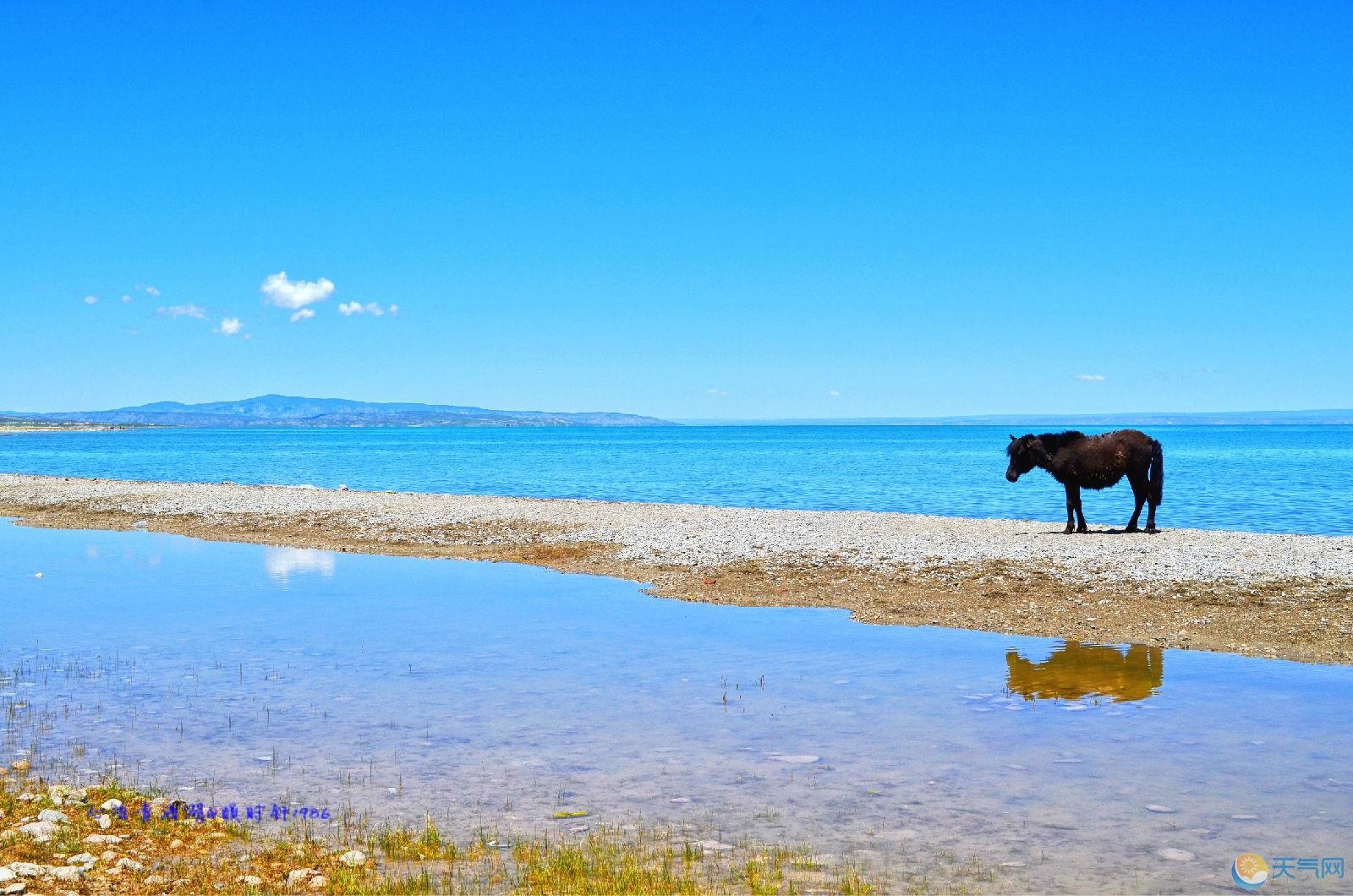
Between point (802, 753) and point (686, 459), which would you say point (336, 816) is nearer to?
point (802, 753)

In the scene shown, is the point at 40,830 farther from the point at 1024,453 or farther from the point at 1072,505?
the point at 1024,453

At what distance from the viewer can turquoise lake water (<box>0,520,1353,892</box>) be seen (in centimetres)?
837

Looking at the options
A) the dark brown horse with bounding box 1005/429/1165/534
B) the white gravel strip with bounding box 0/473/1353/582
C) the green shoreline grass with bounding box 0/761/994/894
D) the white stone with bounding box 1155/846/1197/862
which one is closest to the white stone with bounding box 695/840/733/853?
the green shoreline grass with bounding box 0/761/994/894

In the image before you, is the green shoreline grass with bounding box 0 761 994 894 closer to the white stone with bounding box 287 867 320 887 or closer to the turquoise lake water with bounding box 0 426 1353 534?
the white stone with bounding box 287 867 320 887

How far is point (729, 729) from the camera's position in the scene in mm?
11172

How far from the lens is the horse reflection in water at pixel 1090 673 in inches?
499

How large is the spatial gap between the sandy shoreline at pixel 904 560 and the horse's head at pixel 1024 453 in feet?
5.38

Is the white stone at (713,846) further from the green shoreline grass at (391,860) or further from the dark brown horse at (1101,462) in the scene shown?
the dark brown horse at (1101,462)

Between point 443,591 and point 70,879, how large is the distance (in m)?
14.3

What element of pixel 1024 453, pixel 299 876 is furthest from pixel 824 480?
pixel 299 876

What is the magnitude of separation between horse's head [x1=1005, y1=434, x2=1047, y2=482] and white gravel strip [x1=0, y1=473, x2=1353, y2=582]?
5.13ft

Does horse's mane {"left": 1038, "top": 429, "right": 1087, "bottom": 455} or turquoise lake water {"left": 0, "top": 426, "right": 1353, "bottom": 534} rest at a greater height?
horse's mane {"left": 1038, "top": 429, "right": 1087, "bottom": 455}

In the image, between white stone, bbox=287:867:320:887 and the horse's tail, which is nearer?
white stone, bbox=287:867:320:887

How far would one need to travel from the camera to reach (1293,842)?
791cm
